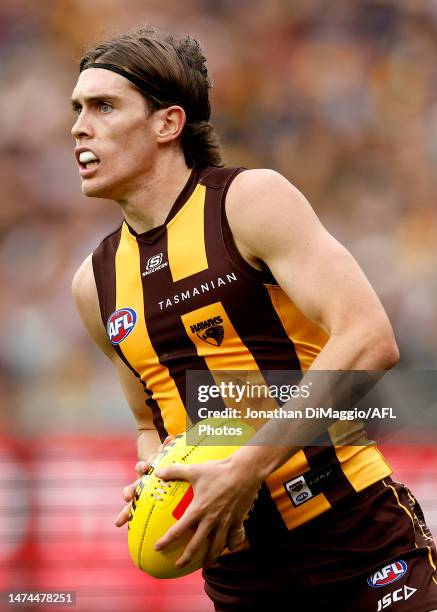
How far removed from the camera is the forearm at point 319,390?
100 inches

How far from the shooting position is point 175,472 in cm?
258

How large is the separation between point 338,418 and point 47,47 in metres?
6.60

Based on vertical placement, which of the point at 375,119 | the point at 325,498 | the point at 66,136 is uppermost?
the point at 66,136

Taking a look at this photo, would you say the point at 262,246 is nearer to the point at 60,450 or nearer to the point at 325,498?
the point at 325,498

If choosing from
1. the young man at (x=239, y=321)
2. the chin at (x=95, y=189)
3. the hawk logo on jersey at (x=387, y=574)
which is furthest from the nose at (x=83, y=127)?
the hawk logo on jersey at (x=387, y=574)

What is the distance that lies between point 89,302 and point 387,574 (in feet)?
4.71

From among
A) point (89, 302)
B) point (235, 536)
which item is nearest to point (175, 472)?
point (235, 536)

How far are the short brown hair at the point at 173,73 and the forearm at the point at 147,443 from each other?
3.34ft

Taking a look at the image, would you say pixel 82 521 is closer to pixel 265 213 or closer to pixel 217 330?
pixel 217 330

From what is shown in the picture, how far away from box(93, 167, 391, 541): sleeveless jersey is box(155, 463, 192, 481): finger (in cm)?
46

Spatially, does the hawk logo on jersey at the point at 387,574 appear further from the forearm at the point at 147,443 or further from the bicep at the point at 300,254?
the forearm at the point at 147,443

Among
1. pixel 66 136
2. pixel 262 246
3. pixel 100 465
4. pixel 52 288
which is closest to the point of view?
pixel 262 246

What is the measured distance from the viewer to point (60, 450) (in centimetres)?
615

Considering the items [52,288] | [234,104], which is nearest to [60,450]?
[52,288]
